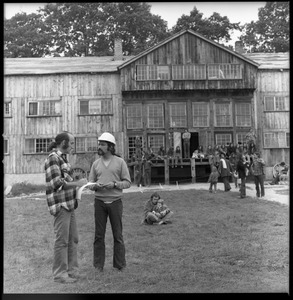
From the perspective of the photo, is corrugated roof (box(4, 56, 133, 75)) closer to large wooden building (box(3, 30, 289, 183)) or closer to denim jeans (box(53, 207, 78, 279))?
large wooden building (box(3, 30, 289, 183))

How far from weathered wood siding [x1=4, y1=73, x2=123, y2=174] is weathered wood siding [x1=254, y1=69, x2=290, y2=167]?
352 inches

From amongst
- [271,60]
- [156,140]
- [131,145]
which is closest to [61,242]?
[131,145]

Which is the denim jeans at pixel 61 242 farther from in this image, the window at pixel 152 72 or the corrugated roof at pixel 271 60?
the corrugated roof at pixel 271 60

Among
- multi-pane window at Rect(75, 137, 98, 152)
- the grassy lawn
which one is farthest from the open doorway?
the grassy lawn

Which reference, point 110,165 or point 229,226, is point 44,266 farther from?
point 229,226

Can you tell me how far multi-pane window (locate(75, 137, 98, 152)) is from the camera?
23.1 metres

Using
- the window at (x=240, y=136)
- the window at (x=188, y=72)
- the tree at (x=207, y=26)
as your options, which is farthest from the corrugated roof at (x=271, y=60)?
the window at (x=240, y=136)

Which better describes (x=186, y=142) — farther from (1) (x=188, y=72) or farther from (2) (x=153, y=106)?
(1) (x=188, y=72)

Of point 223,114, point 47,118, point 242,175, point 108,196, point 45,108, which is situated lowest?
point 242,175

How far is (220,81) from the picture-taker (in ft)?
80.5

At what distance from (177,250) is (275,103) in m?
19.7

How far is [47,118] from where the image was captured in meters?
23.6

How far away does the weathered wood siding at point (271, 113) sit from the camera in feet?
79.5

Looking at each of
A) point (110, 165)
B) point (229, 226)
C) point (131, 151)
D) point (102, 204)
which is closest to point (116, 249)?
point (102, 204)
